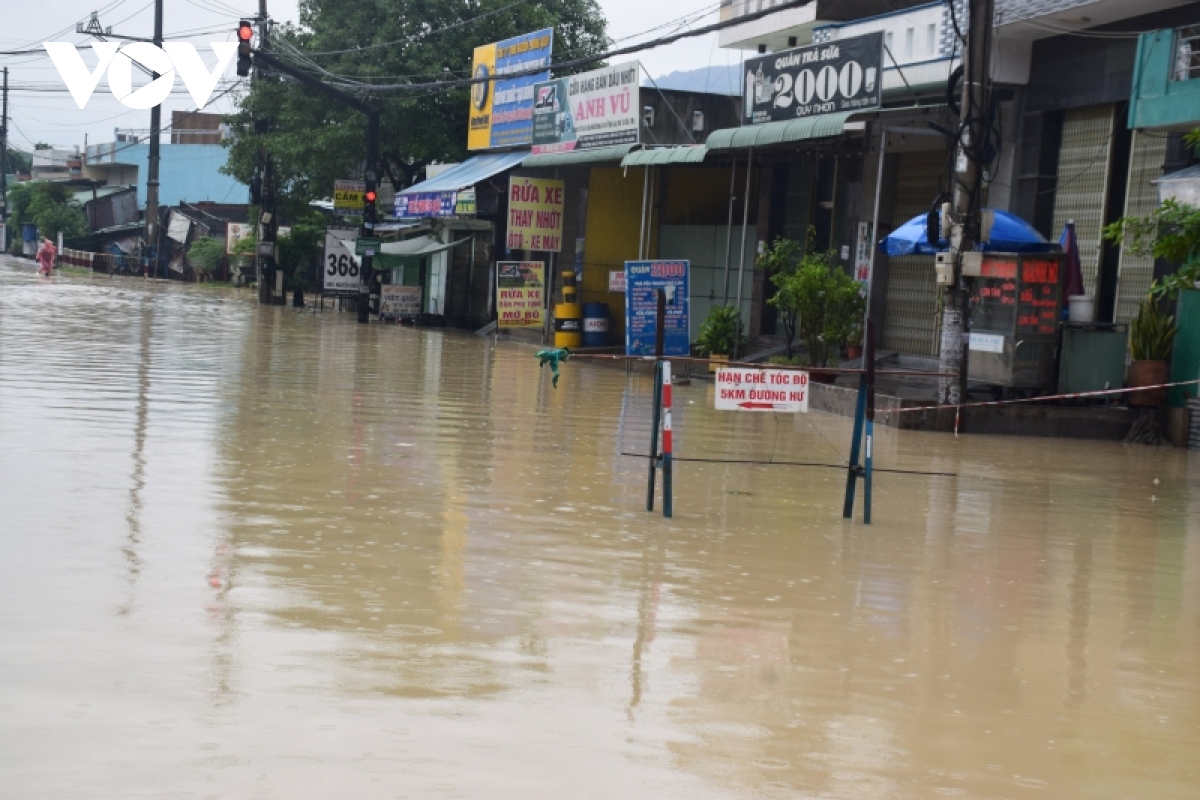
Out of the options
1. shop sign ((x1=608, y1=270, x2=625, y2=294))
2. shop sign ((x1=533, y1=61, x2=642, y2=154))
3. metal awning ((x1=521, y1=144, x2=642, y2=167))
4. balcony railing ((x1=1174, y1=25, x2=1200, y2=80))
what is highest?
shop sign ((x1=533, y1=61, x2=642, y2=154))

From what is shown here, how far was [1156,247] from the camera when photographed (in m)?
13.1

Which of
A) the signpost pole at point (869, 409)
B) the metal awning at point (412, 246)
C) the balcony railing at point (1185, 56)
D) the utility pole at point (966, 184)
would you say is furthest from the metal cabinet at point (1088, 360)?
the metal awning at point (412, 246)

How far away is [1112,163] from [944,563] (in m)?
13.0

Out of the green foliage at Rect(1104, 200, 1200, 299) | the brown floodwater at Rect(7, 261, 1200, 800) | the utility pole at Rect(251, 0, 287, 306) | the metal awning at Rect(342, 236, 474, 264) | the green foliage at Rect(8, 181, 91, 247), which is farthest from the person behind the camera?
the green foliage at Rect(8, 181, 91, 247)

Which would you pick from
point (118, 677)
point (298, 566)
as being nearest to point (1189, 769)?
point (118, 677)

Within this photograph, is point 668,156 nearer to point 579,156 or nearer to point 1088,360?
point 579,156

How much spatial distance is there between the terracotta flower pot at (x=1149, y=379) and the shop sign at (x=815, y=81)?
575cm

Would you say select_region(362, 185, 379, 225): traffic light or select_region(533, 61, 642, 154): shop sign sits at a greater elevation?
select_region(533, 61, 642, 154): shop sign

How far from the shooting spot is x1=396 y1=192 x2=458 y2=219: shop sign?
3609cm

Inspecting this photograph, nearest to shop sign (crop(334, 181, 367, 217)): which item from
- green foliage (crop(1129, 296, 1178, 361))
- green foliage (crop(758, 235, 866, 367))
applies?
green foliage (crop(758, 235, 866, 367))

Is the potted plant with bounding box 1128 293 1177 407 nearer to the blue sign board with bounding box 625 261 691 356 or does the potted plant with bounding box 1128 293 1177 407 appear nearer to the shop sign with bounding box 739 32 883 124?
the shop sign with bounding box 739 32 883 124

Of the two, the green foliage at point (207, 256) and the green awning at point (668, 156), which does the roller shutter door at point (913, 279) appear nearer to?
the green awning at point (668, 156)

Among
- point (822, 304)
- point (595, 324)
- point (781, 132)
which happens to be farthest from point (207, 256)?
point (822, 304)

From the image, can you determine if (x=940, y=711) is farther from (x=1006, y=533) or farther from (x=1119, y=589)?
(x=1006, y=533)
